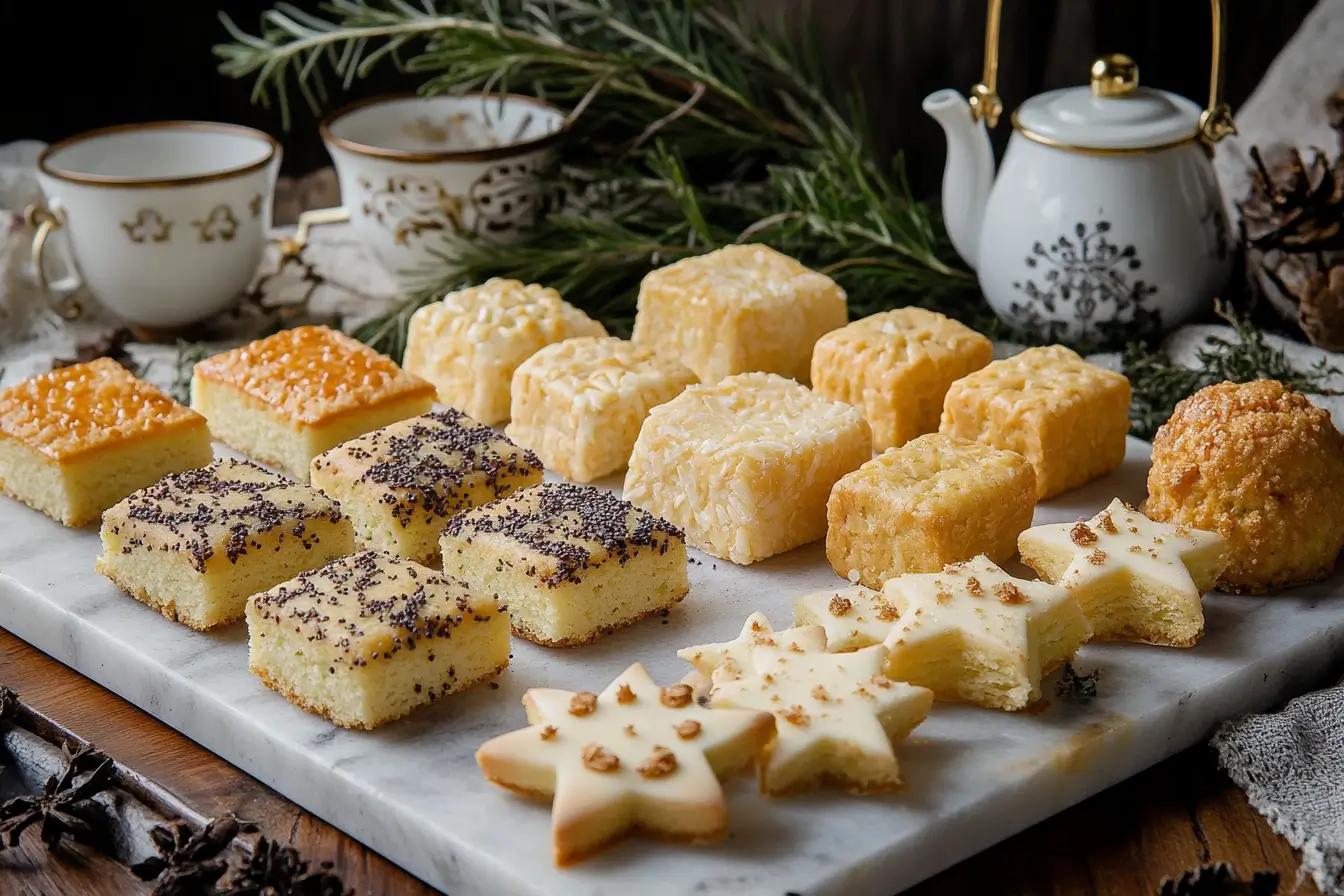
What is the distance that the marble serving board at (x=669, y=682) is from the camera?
7.31ft

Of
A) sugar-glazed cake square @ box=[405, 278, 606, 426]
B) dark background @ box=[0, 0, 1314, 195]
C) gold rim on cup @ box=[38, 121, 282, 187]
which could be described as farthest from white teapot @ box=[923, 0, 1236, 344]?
gold rim on cup @ box=[38, 121, 282, 187]

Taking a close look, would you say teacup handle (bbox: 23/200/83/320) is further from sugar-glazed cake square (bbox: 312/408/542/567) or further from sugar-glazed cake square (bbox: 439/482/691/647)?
sugar-glazed cake square (bbox: 439/482/691/647)

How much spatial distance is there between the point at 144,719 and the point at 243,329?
6.13 ft

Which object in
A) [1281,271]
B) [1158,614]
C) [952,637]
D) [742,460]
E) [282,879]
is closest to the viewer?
[282,879]

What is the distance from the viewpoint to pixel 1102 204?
374 cm

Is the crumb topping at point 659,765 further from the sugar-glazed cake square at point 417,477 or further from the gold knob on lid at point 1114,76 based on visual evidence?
the gold knob on lid at point 1114,76

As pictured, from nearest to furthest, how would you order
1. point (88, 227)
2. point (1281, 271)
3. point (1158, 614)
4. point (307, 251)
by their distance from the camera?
point (1158, 614), point (1281, 271), point (88, 227), point (307, 251)

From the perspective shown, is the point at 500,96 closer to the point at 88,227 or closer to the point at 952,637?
the point at 88,227

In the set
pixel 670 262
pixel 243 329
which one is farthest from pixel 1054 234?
pixel 243 329

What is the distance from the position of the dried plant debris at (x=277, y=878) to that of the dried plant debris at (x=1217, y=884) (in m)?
1.18

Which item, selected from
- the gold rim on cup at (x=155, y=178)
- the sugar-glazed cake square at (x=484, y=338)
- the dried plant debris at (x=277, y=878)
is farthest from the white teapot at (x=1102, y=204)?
the dried plant debris at (x=277, y=878)

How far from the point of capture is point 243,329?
14.5 ft

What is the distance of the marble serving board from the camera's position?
223 centimetres

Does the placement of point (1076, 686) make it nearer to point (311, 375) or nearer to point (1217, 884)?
point (1217, 884)
